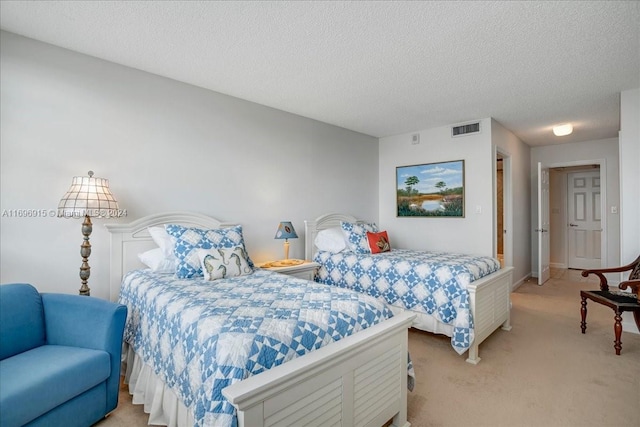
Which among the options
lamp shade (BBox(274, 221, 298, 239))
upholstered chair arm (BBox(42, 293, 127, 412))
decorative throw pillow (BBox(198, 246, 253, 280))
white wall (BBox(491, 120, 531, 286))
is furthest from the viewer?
white wall (BBox(491, 120, 531, 286))

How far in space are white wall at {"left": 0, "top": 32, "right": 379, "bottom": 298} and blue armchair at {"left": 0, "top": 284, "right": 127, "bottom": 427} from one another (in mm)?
568

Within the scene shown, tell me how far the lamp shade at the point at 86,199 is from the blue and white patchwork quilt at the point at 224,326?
62cm

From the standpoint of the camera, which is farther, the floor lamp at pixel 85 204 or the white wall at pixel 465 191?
the white wall at pixel 465 191

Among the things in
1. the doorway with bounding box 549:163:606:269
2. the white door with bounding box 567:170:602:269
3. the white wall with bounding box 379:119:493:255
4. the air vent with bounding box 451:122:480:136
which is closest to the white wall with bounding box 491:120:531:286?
the air vent with bounding box 451:122:480:136

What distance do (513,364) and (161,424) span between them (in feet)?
8.60

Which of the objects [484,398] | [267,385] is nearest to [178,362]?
[267,385]

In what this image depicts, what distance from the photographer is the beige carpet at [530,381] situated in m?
1.92

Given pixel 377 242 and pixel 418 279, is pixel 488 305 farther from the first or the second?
pixel 377 242

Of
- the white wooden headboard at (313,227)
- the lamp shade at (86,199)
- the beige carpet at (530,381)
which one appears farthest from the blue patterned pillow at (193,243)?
the white wooden headboard at (313,227)

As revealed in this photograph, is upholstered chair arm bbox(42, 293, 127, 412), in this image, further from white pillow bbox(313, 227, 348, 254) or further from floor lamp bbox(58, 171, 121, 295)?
white pillow bbox(313, 227, 348, 254)

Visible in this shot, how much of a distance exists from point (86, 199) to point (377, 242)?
293 centimetres

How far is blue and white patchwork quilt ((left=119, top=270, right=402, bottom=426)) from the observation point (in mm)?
1237

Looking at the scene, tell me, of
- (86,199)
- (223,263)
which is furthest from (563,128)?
(86,199)

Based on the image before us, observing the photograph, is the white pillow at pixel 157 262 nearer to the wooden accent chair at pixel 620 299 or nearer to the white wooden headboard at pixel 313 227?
the white wooden headboard at pixel 313 227
